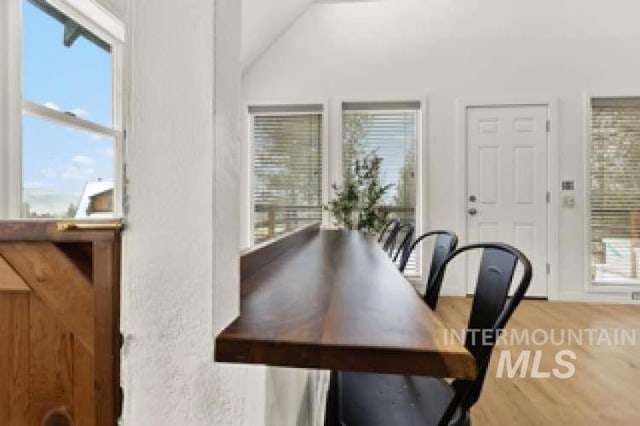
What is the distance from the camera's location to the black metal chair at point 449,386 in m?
0.80

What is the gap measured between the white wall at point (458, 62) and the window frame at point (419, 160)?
0.06m

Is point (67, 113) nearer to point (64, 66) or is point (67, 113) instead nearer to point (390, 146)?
point (64, 66)

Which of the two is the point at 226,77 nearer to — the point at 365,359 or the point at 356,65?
the point at 365,359

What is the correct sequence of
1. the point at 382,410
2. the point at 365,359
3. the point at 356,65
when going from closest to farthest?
1. the point at 365,359
2. the point at 382,410
3. the point at 356,65

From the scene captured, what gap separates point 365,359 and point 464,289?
12.9 ft

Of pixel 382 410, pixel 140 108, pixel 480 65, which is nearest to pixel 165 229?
pixel 140 108

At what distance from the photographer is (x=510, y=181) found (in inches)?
156

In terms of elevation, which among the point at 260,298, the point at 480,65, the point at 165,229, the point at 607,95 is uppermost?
the point at 480,65

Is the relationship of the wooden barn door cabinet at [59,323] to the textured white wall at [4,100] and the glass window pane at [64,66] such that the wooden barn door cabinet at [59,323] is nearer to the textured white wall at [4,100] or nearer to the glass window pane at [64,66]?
the textured white wall at [4,100]

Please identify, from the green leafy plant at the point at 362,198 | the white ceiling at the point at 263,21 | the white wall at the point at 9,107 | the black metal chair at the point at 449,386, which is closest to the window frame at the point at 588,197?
the green leafy plant at the point at 362,198

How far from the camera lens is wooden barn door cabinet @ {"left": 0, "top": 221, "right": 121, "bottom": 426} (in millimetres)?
519

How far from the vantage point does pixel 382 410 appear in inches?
35.7

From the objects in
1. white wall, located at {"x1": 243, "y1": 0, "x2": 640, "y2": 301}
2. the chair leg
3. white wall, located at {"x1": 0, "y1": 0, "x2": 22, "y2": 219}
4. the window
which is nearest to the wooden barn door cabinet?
the chair leg

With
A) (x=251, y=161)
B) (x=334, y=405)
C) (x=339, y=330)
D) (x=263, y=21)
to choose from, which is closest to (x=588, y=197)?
(x=251, y=161)
